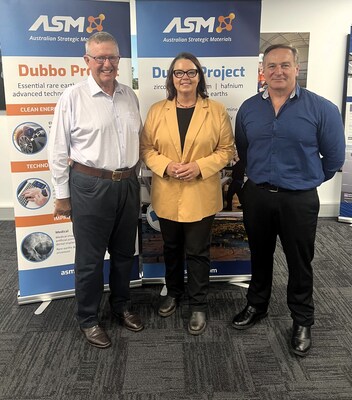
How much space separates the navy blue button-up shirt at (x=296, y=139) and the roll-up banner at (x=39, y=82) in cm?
102

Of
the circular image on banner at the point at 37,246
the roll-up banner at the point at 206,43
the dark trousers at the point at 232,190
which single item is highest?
the roll-up banner at the point at 206,43

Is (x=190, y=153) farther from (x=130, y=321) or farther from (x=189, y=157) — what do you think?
(x=130, y=321)

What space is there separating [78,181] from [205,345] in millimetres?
1173

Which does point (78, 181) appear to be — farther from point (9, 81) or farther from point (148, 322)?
point (148, 322)

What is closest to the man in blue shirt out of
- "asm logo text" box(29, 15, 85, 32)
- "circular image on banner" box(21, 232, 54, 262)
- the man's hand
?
the man's hand

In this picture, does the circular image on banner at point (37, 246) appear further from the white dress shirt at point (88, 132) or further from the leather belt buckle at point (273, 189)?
the leather belt buckle at point (273, 189)

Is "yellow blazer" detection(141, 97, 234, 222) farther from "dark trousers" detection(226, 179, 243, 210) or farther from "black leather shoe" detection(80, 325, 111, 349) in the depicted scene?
"black leather shoe" detection(80, 325, 111, 349)

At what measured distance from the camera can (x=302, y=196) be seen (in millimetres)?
2045

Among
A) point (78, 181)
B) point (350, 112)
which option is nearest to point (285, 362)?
point (78, 181)

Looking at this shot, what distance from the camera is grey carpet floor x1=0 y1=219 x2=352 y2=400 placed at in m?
1.94

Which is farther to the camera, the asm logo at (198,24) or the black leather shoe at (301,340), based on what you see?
the asm logo at (198,24)

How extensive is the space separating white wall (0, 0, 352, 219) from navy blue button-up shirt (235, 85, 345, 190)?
249cm

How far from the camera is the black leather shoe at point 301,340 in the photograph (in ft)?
7.19

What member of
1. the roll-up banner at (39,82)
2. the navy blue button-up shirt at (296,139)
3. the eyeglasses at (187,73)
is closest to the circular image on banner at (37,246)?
the roll-up banner at (39,82)
